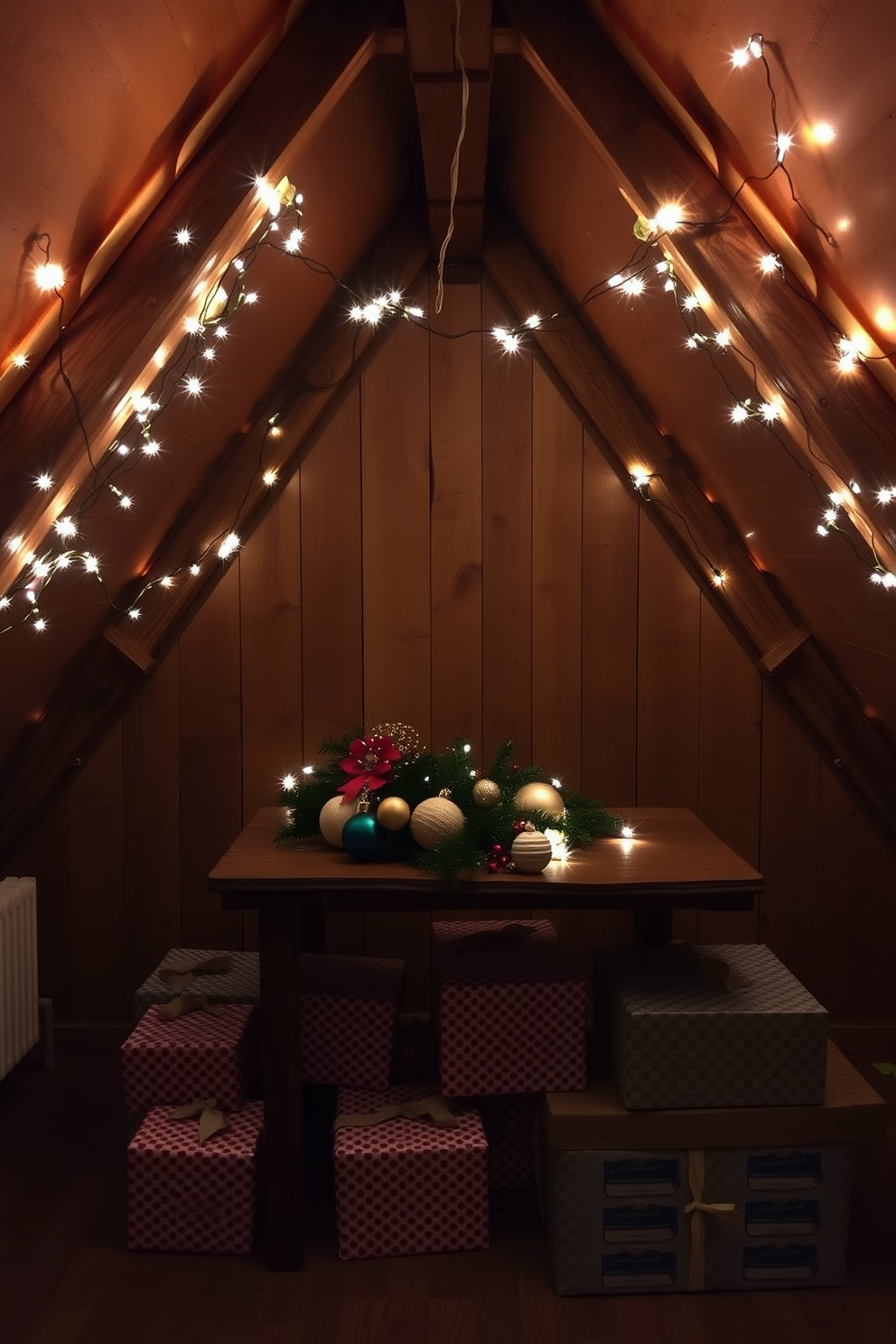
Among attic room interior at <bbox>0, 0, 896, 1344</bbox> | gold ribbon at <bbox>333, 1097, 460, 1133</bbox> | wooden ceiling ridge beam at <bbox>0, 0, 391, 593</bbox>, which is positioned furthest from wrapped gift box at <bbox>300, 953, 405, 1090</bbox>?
wooden ceiling ridge beam at <bbox>0, 0, 391, 593</bbox>

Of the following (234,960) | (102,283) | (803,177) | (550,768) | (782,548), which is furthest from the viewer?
Answer: (550,768)

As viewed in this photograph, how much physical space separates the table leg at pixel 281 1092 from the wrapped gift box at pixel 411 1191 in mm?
92

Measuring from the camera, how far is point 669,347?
8.79ft

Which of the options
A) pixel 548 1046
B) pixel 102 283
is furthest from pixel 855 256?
pixel 548 1046

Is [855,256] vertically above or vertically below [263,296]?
below

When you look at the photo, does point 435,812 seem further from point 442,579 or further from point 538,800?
point 442,579

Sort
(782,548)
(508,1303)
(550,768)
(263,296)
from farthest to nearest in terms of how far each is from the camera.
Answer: (550,768), (782,548), (263,296), (508,1303)

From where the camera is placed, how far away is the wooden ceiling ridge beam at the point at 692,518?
313 centimetres

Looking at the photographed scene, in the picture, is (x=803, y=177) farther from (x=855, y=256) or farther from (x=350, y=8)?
(x=350, y=8)

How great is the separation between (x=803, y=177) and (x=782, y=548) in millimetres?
1282

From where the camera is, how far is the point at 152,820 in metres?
3.35

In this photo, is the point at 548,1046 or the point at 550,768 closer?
the point at 548,1046

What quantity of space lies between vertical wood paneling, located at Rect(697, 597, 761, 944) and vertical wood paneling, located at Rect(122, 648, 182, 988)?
1.45 m

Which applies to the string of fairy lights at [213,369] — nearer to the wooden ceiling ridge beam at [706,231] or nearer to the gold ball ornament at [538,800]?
the wooden ceiling ridge beam at [706,231]
